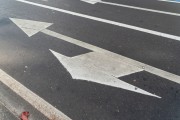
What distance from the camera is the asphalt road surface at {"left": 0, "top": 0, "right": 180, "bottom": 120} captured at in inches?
185

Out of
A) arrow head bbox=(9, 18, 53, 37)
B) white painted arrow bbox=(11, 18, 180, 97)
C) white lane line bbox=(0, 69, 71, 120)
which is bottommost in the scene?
white lane line bbox=(0, 69, 71, 120)

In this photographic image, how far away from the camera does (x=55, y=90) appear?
5.22 metres

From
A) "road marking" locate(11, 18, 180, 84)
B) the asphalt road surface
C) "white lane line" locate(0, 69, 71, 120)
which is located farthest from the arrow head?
"white lane line" locate(0, 69, 71, 120)

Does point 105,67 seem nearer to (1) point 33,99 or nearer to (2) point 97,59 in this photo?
(2) point 97,59

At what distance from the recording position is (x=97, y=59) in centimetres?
619

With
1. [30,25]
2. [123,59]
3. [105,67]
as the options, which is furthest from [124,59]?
[30,25]

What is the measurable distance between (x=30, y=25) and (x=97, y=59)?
3.26m

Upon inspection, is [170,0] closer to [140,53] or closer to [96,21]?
[96,21]

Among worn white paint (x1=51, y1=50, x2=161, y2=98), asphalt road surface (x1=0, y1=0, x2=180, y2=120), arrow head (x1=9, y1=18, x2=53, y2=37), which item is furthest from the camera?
arrow head (x1=9, y1=18, x2=53, y2=37)

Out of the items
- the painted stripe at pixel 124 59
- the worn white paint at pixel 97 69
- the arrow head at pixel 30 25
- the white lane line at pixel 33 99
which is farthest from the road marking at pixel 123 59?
the white lane line at pixel 33 99

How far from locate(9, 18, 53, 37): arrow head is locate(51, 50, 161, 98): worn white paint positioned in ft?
6.27

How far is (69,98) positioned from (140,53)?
7.23 feet

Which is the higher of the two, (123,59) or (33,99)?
(123,59)

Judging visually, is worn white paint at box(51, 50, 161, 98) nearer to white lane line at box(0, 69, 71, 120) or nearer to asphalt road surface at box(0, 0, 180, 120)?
asphalt road surface at box(0, 0, 180, 120)
